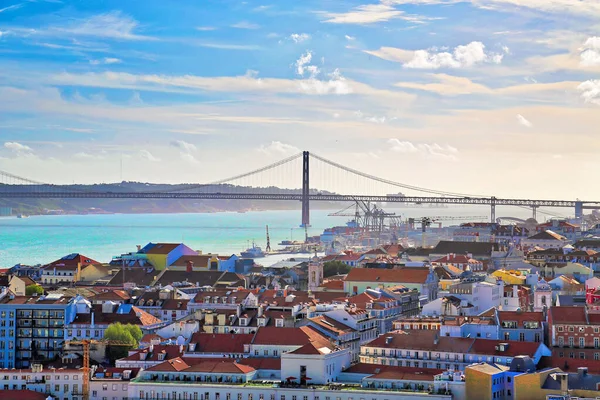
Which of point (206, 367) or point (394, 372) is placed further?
point (206, 367)

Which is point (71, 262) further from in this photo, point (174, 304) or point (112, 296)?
point (174, 304)

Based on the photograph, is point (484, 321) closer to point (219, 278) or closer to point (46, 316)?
point (46, 316)

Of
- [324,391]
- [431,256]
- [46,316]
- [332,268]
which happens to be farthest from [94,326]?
[431,256]

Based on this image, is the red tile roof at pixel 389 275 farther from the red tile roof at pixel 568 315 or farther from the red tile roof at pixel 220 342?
the red tile roof at pixel 220 342

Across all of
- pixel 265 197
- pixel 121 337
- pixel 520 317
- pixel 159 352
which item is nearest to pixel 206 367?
pixel 159 352

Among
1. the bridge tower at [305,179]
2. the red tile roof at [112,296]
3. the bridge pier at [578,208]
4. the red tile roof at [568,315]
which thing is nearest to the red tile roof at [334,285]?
the red tile roof at [112,296]

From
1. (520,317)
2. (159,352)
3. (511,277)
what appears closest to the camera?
(159,352)
